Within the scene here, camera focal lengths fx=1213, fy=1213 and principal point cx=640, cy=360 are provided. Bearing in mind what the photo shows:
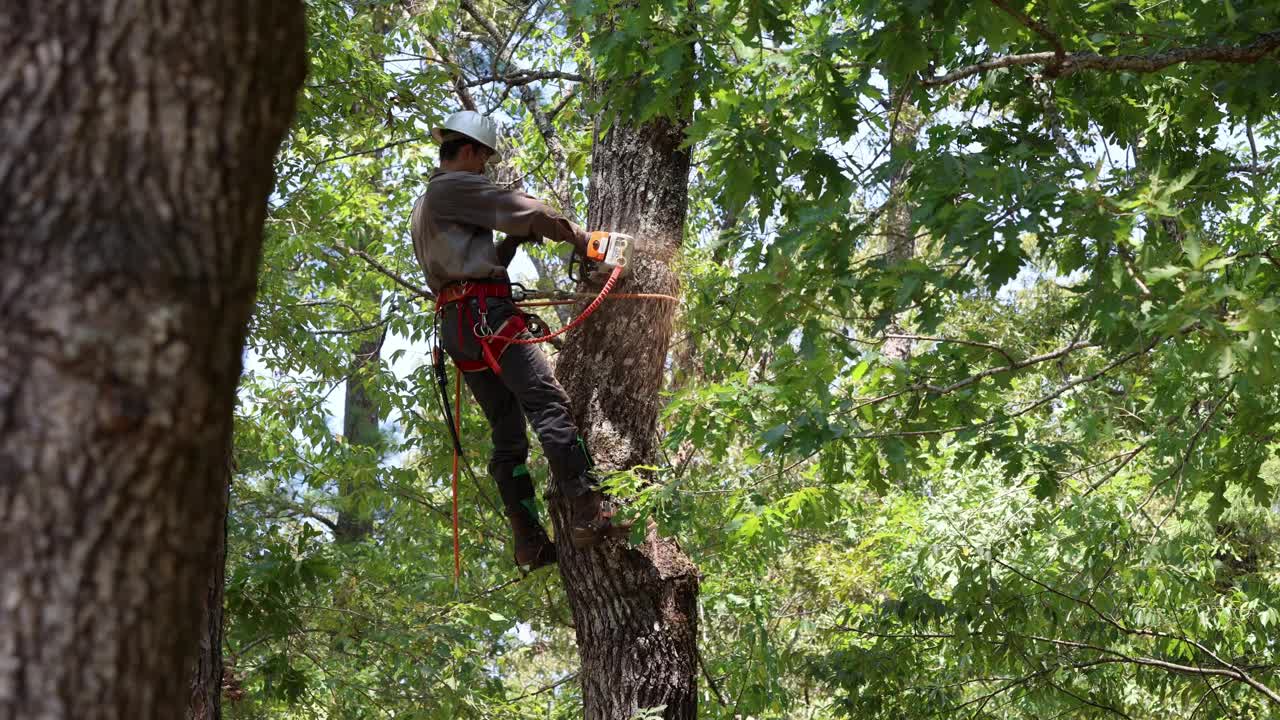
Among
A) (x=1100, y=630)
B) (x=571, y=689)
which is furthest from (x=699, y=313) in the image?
(x=571, y=689)

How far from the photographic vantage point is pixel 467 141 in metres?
4.89

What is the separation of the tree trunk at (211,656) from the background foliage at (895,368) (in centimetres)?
92

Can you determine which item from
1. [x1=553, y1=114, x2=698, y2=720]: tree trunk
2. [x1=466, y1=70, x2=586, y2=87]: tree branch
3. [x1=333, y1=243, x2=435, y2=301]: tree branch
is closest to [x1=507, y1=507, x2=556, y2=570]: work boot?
[x1=553, y1=114, x2=698, y2=720]: tree trunk

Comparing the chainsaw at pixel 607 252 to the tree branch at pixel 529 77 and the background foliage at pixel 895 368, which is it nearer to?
the background foliage at pixel 895 368

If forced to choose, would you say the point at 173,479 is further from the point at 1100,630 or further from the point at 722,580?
the point at 722,580

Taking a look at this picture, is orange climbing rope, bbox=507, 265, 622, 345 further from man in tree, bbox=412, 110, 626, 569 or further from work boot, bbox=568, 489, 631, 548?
work boot, bbox=568, 489, 631, 548

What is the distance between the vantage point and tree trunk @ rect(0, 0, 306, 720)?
1343mm

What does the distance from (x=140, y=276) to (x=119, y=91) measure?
0.22 meters

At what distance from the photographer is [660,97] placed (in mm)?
4121

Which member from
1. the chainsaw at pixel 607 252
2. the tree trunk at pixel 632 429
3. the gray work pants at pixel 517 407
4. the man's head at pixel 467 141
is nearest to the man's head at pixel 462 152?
the man's head at pixel 467 141

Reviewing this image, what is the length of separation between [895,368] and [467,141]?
2018 mm

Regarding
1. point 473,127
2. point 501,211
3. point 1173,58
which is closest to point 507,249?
point 501,211

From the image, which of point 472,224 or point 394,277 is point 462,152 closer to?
point 472,224

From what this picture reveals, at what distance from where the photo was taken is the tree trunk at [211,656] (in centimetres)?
378
